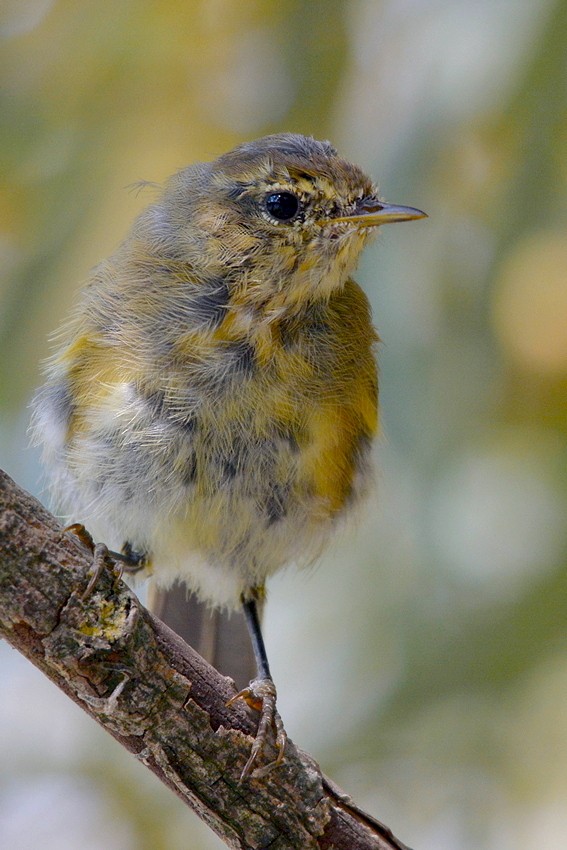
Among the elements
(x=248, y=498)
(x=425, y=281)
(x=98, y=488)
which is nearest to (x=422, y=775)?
(x=248, y=498)

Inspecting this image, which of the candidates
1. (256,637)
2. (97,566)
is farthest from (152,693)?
(256,637)

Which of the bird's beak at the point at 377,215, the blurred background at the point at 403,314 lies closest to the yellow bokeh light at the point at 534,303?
the blurred background at the point at 403,314

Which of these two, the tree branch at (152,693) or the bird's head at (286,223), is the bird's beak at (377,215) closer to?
the bird's head at (286,223)

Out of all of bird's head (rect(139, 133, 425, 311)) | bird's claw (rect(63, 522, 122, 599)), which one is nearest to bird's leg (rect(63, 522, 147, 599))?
bird's claw (rect(63, 522, 122, 599))

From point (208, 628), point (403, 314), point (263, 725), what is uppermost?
point (403, 314)

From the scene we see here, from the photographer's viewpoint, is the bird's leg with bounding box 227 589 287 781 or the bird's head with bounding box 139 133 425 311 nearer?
the bird's leg with bounding box 227 589 287 781

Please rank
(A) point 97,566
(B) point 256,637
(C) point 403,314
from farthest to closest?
(B) point 256,637, (C) point 403,314, (A) point 97,566

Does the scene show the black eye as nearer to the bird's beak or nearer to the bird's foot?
the bird's beak

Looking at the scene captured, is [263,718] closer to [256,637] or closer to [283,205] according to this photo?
[256,637]
